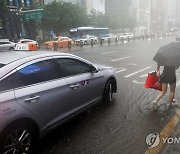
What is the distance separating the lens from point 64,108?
4.64m

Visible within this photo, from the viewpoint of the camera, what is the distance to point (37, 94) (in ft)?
13.1

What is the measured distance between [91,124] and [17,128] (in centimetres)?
187

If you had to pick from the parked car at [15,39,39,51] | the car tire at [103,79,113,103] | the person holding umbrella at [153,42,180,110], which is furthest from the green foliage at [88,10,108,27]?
the person holding umbrella at [153,42,180,110]

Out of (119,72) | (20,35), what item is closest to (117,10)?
(20,35)

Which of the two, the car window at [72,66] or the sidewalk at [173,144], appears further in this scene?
the car window at [72,66]

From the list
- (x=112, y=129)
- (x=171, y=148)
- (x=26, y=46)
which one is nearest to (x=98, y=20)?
(x=26, y=46)

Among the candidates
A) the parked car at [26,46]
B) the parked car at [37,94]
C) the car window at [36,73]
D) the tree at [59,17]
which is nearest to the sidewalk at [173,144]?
the parked car at [37,94]

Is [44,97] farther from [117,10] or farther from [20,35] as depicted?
[117,10]

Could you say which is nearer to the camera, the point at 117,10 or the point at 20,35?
the point at 20,35

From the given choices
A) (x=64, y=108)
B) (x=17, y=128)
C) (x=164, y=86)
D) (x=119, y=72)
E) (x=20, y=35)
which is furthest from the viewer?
(x=20, y=35)

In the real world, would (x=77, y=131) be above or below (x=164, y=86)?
below

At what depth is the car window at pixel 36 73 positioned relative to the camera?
3.97m

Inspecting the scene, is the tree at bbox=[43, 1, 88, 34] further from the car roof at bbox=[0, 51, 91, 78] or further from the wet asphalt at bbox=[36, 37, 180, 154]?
the car roof at bbox=[0, 51, 91, 78]

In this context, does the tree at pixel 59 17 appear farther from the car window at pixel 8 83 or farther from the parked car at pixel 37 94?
the car window at pixel 8 83
